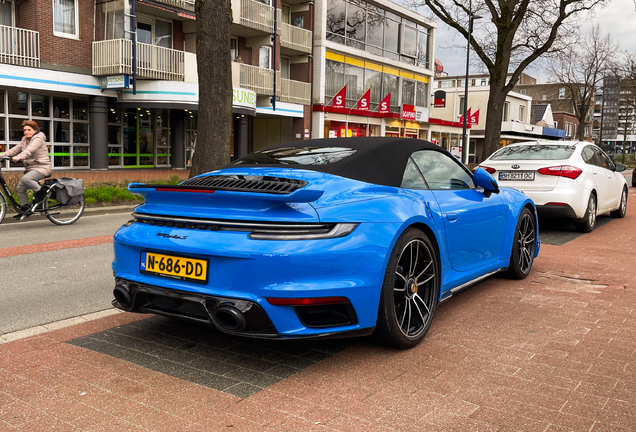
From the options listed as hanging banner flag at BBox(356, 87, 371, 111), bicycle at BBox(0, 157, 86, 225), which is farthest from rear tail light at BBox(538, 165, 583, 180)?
hanging banner flag at BBox(356, 87, 371, 111)

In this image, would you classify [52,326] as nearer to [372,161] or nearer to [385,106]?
[372,161]

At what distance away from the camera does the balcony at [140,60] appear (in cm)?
2158

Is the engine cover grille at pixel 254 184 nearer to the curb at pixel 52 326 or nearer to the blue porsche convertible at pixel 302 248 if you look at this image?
the blue porsche convertible at pixel 302 248

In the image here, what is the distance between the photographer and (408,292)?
379cm

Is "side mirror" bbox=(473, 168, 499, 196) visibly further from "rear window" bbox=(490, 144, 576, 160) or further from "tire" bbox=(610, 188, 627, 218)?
"tire" bbox=(610, 188, 627, 218)

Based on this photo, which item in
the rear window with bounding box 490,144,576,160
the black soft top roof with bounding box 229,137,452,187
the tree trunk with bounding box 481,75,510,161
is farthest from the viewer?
the tree trunk with bounding box 481,75,510,161

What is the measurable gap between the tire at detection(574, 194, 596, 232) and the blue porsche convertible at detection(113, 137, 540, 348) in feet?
19.5

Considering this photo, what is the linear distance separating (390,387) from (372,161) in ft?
5.21

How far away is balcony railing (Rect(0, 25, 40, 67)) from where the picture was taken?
19.5 metres

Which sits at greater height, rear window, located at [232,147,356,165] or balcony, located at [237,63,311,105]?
balcony, located at [237,63,311,105]

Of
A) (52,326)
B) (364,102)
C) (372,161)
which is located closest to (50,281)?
(52,326)

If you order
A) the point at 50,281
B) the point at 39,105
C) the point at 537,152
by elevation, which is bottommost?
the point at 50,281

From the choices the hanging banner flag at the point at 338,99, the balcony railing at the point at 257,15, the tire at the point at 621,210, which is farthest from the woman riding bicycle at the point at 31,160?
the hanging banner flag at the point at 338,99

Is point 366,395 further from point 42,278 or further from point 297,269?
point 42,278
